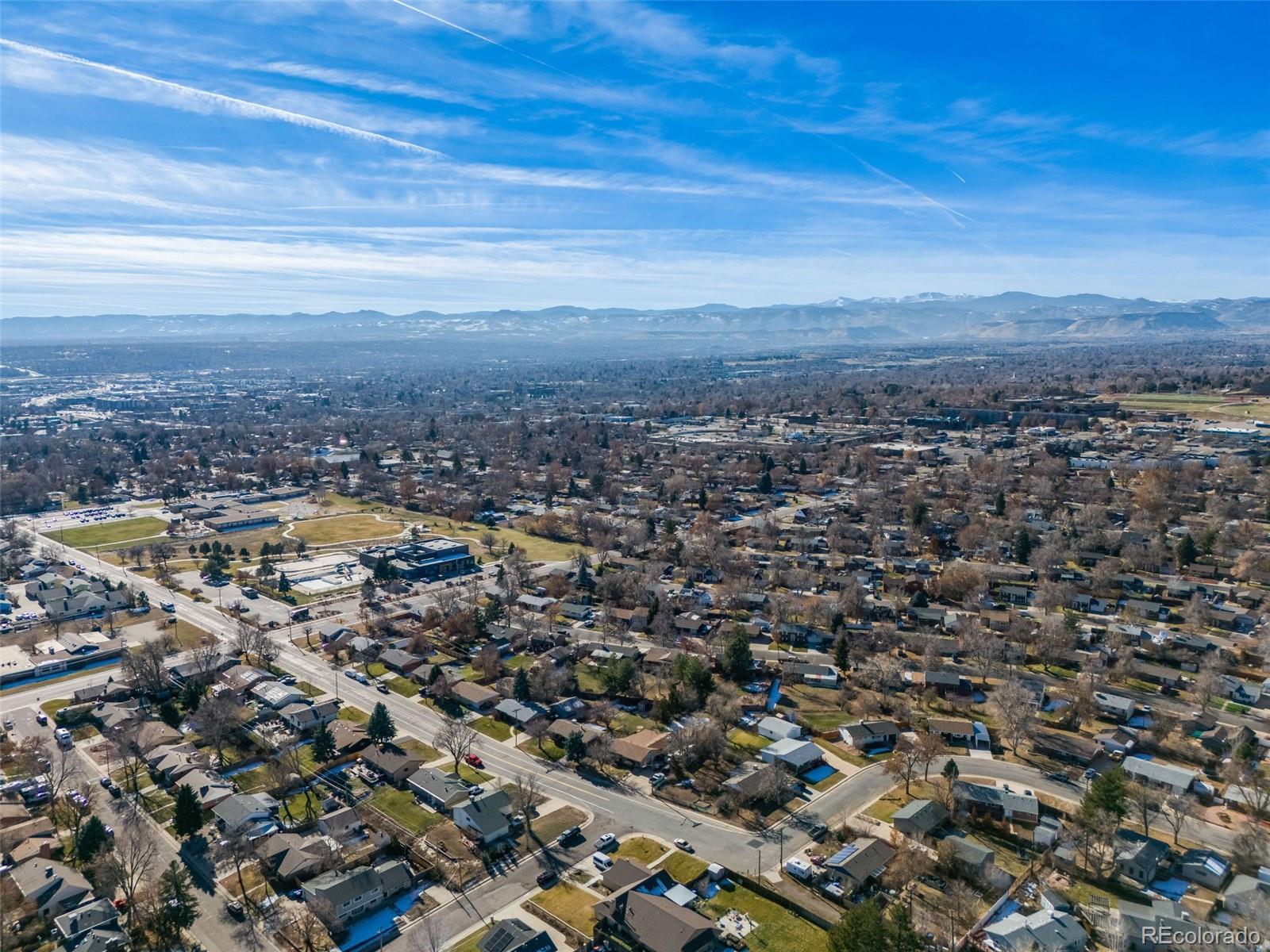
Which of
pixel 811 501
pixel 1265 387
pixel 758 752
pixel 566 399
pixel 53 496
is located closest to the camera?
pixel 758 752

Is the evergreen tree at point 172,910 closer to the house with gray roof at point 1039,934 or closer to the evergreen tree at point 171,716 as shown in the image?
the evergreen tree at point 171,716

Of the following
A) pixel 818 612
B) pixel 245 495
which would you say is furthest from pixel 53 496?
pixel 818 612

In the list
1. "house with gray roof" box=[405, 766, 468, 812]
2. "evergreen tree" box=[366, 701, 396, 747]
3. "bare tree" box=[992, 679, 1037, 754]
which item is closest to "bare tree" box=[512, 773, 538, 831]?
"house with gray roof" box=[405, 766, 468, 812]

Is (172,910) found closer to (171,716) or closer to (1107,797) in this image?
(171,716)

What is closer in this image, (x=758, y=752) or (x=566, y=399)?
(x=758, y=752)

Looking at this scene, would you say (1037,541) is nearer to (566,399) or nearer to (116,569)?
(116,569)

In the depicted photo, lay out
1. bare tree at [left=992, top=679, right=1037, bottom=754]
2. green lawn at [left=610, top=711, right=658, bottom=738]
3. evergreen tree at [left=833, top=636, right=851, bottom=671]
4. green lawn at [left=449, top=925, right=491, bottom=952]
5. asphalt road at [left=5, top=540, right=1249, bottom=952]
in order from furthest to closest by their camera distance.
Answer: evergreen tree at [left=833, top=636, right=851, bottom=671] < green lawn at [left=610, top=711, right=658, bottom=738] < bare tree at [left=992, top=679, right=1037, bottom=754] < asphalt road at [left=5, top=540, right=1249, bottom=952] < green lawn at [left=449, top=925, right=491, bottom=952]

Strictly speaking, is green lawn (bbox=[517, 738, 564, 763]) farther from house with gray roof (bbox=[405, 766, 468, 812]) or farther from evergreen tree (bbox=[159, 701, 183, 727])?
evergreen tree (bbox=[159, 701, 183, 727])

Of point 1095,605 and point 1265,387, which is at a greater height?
point 1265,387
